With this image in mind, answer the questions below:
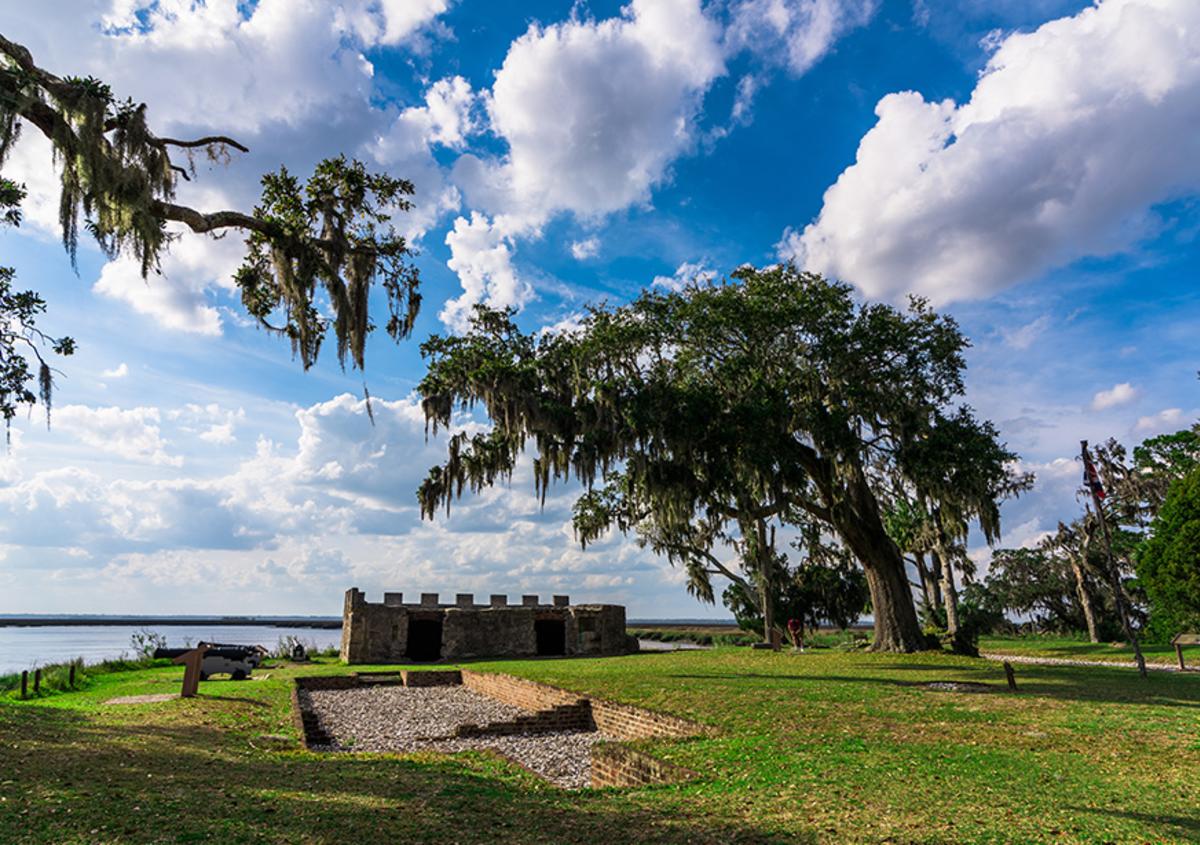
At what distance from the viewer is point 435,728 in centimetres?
1307

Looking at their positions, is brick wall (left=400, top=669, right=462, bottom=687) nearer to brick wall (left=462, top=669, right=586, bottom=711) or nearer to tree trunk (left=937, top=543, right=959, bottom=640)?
brick wall (left=462, top=669, right=586, bottom=711)

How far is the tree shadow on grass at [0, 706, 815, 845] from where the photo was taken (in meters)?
5.06

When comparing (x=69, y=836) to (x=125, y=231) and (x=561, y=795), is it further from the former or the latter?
(x=125, y=231)

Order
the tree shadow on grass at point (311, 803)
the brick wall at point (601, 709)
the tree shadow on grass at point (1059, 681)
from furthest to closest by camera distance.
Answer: the tree shadow on grass at point (1059, 681), the brick wall at point (601, 709), the tree shadow on grass at point (311, 803)

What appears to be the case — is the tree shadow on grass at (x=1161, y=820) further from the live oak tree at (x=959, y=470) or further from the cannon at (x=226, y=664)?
the cannon at (x=226, y=664)

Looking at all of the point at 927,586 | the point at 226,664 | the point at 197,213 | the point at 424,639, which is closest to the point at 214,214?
the point at 197,213

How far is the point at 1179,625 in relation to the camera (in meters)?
24.1

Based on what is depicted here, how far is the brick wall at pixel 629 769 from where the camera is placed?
710 cm

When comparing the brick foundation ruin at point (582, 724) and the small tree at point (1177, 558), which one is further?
the small tree at point (1177, 558)

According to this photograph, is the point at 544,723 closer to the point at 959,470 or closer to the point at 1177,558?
the point at 959,470

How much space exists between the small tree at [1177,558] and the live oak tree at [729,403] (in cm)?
765

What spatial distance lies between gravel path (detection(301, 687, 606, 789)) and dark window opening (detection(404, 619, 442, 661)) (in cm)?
1201

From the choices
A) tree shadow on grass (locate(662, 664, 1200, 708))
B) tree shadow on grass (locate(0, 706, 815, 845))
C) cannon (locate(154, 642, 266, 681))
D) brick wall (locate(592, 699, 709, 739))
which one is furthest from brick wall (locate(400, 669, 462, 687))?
tree shadow on grass (locate(0, 706, 815, 845))

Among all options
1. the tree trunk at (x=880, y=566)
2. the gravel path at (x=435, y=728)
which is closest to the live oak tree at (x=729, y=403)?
the tree trunk at (x=880, y=566)
